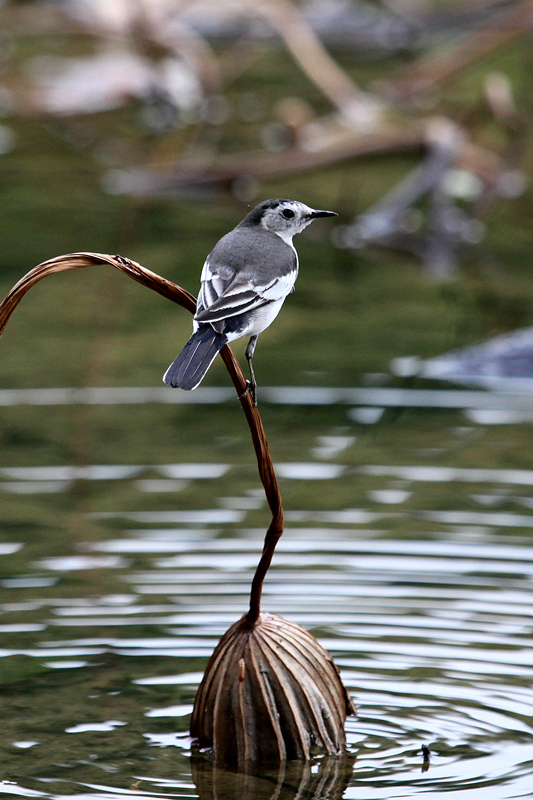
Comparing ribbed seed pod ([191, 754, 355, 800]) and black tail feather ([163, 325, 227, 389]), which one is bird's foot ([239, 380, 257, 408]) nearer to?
black tail feather ([163, 325, 227, 389])

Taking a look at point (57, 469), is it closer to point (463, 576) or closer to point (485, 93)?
point (463, 576)

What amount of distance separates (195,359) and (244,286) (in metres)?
0.31

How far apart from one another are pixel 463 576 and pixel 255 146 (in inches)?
503

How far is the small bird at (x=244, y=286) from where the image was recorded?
10.7 feet

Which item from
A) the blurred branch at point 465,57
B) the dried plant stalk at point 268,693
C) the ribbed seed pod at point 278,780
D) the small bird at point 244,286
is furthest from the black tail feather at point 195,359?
the blurred branch at point 465,57

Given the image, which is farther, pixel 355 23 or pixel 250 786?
pixel 355 23

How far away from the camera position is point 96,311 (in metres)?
10.9

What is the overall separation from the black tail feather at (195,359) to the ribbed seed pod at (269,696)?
1.04m

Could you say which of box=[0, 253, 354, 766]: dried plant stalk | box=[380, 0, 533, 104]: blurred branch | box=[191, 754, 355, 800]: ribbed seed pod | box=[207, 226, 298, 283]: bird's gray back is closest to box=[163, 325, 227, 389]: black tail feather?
box=[207, 226, 298, 283]: bird's gray back

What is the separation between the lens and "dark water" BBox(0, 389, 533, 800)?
13.5ft

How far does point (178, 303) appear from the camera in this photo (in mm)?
3375

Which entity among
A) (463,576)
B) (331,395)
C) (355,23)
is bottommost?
(463,576)

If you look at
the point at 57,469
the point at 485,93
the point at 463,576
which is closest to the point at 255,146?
the point at 485,93

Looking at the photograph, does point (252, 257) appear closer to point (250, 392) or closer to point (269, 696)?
point (250, 392)
